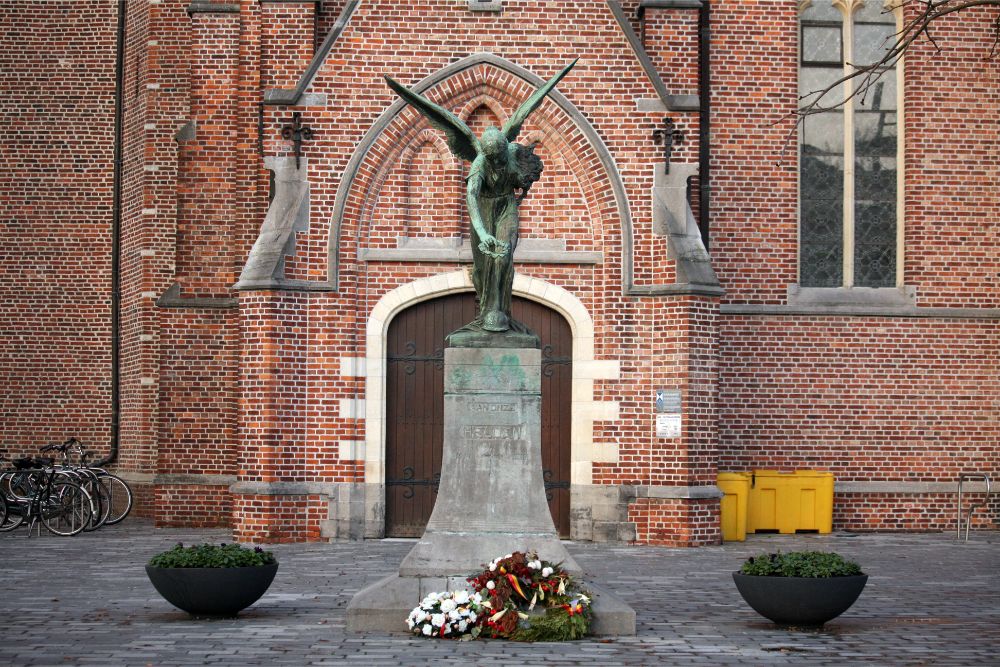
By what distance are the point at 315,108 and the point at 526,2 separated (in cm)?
309

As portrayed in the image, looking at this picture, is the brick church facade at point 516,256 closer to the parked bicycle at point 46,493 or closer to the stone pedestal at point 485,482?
the parked bicycle at point 46,493

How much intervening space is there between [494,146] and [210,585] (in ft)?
13.4

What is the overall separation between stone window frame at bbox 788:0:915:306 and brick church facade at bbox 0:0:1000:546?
Result: 4cm

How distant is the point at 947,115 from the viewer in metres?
20.3

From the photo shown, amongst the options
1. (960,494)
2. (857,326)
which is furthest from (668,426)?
(960,494)

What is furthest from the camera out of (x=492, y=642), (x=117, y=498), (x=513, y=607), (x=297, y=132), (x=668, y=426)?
(x=117, y=498)

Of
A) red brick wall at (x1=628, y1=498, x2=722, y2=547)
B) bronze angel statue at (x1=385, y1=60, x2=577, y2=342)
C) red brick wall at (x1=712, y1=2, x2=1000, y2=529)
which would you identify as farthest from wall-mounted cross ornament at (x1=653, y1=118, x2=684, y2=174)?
bronze angel statue at (x1=385, y1=60, x2=577, y2=342)

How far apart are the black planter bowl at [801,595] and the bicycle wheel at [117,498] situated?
38.8 ft

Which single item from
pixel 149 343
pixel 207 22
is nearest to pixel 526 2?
pixel 207 22

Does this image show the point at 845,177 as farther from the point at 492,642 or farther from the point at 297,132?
the point at 492,642

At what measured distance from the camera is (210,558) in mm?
10844

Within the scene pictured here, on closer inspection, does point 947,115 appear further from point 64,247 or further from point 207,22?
point 64,247

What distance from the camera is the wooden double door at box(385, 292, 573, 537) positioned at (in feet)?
59.6

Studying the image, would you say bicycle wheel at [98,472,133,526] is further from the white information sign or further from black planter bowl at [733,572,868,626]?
black planter bowl at [733,572,868,626]
